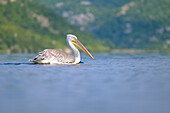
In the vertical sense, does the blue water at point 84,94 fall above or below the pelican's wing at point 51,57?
below


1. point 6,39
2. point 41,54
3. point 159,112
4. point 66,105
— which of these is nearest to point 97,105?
point 66,105

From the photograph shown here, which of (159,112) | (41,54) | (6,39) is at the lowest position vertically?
(159,112)

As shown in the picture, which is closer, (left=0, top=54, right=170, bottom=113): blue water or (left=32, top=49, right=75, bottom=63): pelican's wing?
(left=0, top=54, right=170, bottom=113): blue water

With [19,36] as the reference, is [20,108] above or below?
below

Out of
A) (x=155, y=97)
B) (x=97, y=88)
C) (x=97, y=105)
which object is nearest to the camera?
(x=97, y=105)

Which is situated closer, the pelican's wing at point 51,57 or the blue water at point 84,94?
the blue water at point 84,94

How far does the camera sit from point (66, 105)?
45.2ft

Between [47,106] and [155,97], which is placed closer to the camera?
[47,106]

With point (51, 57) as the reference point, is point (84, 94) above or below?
below

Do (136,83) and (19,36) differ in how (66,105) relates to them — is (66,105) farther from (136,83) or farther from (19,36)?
(19,36)

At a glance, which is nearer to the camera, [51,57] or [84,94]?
[84,94]

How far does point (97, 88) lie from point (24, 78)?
5.76 m

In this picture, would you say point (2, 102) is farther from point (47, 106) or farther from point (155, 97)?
point (155, 97)

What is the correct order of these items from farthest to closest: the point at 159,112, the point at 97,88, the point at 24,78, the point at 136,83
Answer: the point at 24,78 → the point at 136,83 → the point at 97,88 → the point at 159,112
